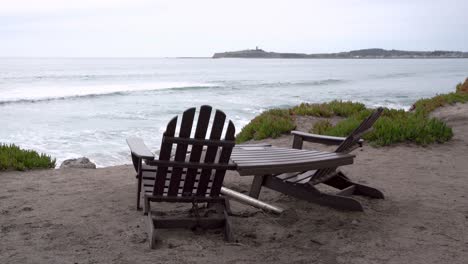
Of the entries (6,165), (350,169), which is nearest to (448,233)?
(350,169)

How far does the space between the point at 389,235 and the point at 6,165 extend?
18.0ft

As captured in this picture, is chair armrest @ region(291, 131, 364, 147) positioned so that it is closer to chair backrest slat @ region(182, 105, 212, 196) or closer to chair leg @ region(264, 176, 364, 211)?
chair leg @ region(264, 176, 364, 211)

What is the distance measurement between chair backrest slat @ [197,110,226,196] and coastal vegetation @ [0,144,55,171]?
4.15 metres

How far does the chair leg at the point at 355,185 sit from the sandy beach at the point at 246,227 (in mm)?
99

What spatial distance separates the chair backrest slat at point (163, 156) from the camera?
411cm

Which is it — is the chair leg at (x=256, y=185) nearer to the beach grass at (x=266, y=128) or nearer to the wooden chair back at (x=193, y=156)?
the wooden chair back at (x=193, y=156)

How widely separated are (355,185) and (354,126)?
14.0 feet

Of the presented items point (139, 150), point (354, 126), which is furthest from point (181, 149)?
point (354, 126)

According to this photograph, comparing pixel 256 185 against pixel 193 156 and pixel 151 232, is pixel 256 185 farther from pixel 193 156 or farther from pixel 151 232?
pixel 151 232

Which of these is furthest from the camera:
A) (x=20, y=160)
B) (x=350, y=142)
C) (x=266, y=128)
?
(x=266, y=128)

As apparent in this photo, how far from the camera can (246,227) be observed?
4840 mm

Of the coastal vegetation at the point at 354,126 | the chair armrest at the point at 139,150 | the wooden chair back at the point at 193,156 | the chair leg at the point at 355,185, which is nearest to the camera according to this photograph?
the wooden chair back at the point at 193,156

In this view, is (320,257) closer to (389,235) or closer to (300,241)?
(300,241)

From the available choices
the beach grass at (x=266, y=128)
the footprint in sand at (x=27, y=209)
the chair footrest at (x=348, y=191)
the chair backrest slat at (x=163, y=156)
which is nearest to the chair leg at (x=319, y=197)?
the chair footrest at (x=348, y=191)
